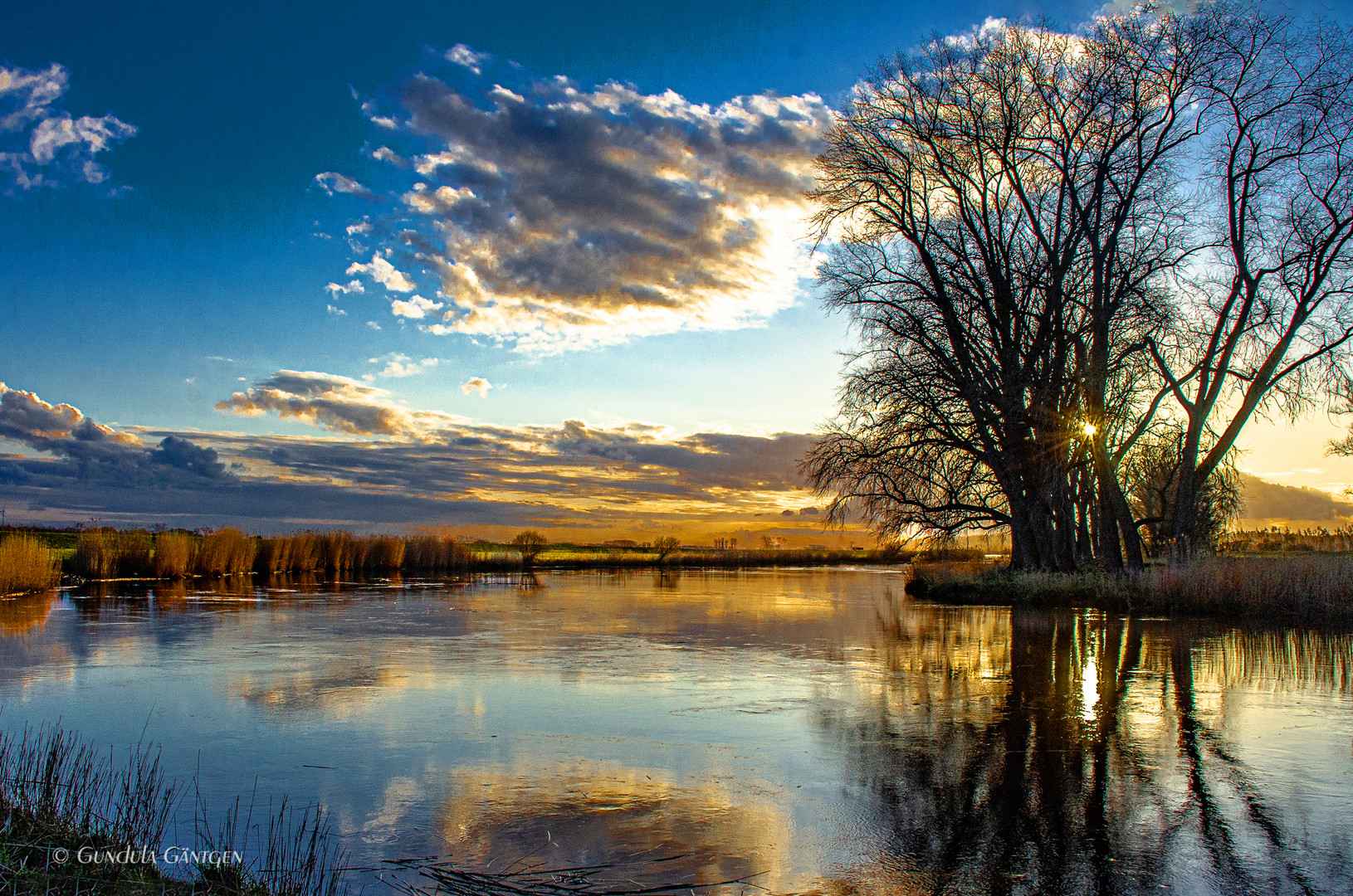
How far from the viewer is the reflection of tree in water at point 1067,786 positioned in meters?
4.35

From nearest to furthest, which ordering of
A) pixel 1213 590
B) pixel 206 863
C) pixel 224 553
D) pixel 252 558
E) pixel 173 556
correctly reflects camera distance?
pixel 206 863, pixel 1213 590, pixel 173 556, pixel 224 553, pixel 252 558

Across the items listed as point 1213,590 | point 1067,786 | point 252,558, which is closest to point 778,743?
point 1067,786

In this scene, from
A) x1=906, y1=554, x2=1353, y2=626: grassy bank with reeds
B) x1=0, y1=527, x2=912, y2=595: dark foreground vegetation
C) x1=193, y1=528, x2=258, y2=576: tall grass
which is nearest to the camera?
x1=906, y1=554, x2=1353, y2=626: grassy bank with reeds

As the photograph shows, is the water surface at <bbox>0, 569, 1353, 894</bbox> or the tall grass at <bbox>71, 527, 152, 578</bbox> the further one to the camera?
the tall grass at <bbox>71, 527, 152, 578</bbox>

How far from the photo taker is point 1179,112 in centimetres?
2066

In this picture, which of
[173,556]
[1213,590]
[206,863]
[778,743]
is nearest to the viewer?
[206,863]

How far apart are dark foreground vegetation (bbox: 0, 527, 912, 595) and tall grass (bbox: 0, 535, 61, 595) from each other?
0.03 meters

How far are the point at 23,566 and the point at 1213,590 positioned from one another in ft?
97.5

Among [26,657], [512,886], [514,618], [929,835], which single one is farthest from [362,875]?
[514,618]

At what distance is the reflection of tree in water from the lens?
171 inches

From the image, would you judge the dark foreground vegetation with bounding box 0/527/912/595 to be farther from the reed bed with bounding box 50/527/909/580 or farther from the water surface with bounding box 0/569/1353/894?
the water surface with bounding box 0/569/1353/894

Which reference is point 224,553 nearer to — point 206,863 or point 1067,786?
point 206,863

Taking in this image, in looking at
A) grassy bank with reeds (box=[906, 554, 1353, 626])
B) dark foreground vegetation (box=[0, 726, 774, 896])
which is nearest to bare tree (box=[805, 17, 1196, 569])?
grassy bank with reeds (box=[906, 554, 1353, 626])

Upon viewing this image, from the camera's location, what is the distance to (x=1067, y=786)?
19.1 feet
